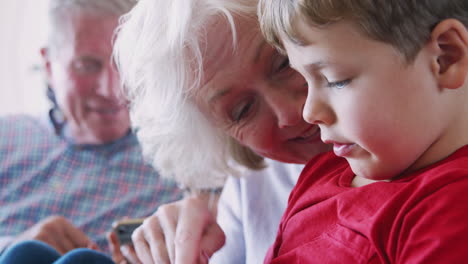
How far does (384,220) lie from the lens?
647 mm

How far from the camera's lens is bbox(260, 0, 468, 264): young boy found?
0.60 m

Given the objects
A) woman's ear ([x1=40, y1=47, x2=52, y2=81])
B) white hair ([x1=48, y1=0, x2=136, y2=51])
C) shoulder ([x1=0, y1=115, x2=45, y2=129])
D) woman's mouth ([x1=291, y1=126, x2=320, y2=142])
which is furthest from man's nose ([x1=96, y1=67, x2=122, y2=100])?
woman's mouth ([x1=291, y1=126, x2=320, y2=142])

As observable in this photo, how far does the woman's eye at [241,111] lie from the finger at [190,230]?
0.20 metres

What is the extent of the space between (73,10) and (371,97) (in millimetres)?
1706

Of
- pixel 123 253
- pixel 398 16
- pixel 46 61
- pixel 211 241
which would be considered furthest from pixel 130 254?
pixel 46 61

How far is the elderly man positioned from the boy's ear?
4.88 ft

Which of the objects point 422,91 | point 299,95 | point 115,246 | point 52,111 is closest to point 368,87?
point 422,91

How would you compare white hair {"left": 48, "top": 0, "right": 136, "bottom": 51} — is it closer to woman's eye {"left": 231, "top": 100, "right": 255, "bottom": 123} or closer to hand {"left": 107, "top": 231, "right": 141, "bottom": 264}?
hand {"left": 107, "top": 231, "right": 141, "bottom": 264}

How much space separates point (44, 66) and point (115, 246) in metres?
1.20

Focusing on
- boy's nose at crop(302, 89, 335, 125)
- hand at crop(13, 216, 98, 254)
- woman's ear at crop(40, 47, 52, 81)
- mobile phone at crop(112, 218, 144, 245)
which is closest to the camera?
boy's nose at crop(302, 89, 335, 125)

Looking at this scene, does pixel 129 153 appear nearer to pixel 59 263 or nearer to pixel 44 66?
pixel 44 66

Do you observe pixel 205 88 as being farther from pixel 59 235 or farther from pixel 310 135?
pixel 59 235

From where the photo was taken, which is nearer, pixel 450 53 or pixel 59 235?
pixel 450 53

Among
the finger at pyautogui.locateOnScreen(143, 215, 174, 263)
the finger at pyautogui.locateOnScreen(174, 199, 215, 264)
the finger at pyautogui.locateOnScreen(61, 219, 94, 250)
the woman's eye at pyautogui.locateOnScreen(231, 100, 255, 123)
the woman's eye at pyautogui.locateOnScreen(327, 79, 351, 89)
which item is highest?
the woman's eye at pyautogui.locateOnScreen(327, 79, 351, 89)
